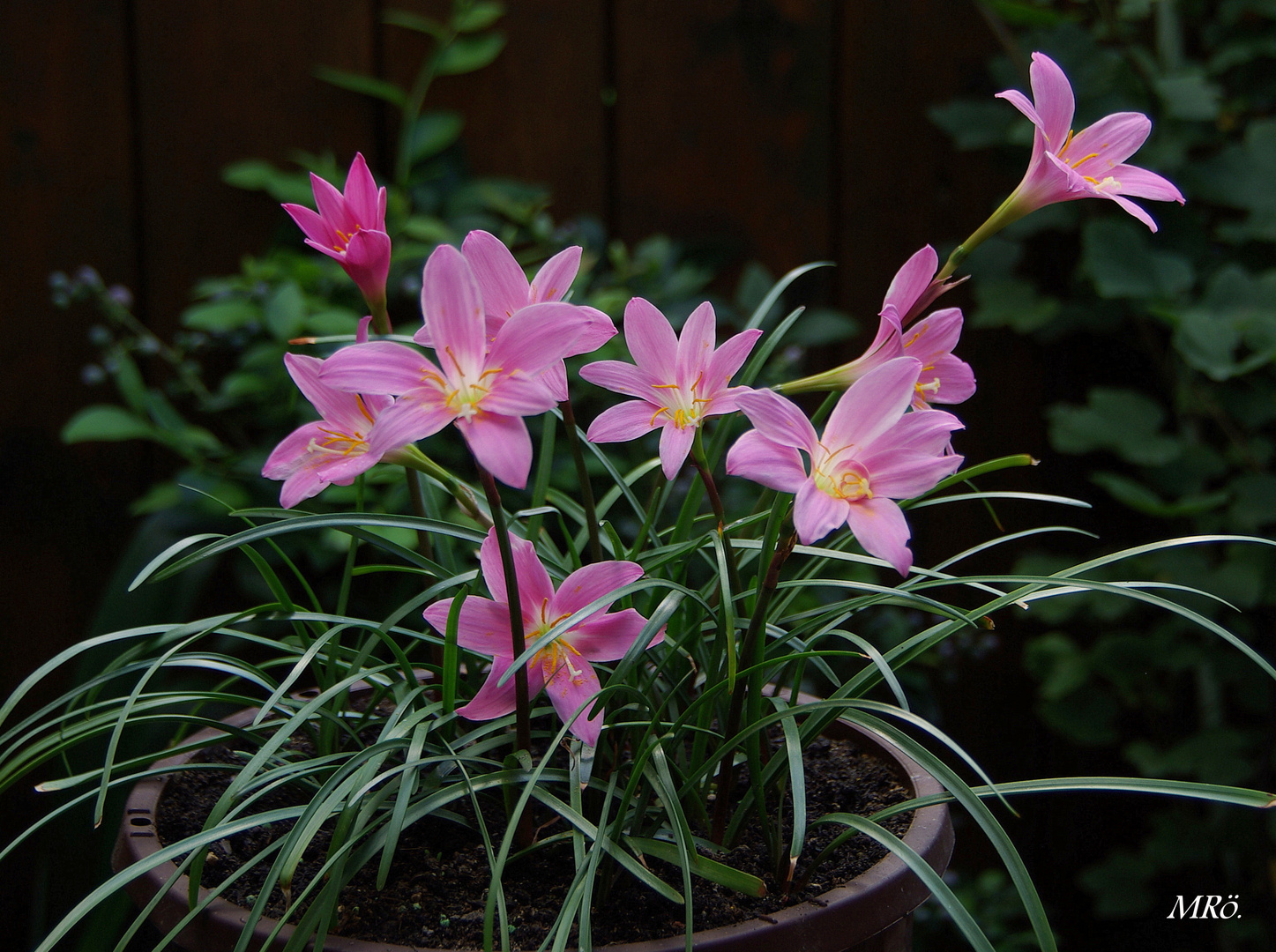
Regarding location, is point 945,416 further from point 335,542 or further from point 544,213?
point 544,213

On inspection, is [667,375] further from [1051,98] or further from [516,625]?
[1051,98]

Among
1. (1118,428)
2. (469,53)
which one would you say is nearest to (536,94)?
(469,53)

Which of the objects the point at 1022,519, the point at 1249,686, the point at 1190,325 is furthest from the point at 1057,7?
the point at 1249,686

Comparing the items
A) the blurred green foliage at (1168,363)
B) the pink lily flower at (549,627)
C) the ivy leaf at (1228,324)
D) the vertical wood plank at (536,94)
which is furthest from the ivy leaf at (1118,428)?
the pink lily flower at (549,627)

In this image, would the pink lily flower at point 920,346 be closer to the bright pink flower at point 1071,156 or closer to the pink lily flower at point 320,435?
the bright pink flower at point 1071,156

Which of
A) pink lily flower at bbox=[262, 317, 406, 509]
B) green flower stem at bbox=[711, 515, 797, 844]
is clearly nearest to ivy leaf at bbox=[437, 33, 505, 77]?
pink lily flower at bbox=[262, 317, 406, 509]

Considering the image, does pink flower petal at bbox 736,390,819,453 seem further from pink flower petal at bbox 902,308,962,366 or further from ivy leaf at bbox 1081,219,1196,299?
ivy leaf at bbox 1081,219,1196,299

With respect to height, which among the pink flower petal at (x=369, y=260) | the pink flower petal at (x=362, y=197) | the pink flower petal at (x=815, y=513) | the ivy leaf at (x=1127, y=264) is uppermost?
the ivy leaf at (x=1127, y=264)
